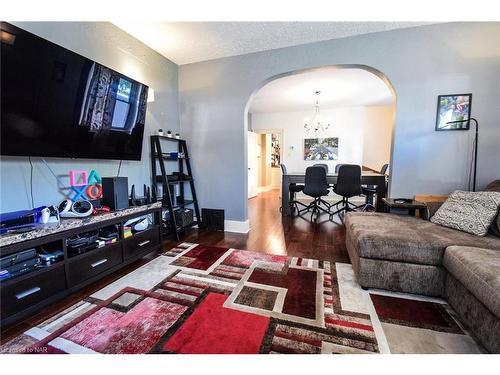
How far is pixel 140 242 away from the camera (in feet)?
7.15

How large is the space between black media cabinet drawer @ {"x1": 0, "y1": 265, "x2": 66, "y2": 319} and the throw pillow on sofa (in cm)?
316

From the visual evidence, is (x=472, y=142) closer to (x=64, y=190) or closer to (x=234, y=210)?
(x=234, y=210)

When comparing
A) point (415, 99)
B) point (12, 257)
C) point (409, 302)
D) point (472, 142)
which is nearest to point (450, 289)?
point (409, 302)

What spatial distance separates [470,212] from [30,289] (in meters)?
3.35

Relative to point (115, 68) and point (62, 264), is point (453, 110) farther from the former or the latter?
point (62, 264)

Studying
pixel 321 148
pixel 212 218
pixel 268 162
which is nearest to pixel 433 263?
pixel 212 218

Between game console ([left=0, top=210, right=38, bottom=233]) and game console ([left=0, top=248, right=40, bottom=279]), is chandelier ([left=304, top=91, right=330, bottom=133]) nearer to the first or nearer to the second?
game console ([left=0, top=210, right=38, bottom=233])

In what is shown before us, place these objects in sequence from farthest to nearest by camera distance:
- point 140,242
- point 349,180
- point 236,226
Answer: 1. point 349,180
2. point 236,226
3. point 140,242

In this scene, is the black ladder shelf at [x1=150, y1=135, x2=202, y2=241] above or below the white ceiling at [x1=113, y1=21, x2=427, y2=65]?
below

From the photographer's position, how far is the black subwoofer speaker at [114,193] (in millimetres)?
2020

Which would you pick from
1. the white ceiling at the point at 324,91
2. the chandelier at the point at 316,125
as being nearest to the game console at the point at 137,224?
the white ceiling at the point at 324,91

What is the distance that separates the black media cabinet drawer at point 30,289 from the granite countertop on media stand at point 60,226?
24cm

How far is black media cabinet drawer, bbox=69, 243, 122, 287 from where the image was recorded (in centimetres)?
160

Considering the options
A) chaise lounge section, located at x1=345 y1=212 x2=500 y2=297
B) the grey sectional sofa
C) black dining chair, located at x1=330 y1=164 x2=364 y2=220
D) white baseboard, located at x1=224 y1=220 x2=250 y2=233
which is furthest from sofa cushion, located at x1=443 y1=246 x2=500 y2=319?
black dining chair, located at x1=330 y1=164 x2=364 y2=220
